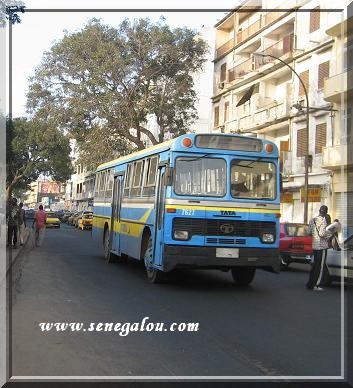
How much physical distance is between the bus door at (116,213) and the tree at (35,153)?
1032 centimetres

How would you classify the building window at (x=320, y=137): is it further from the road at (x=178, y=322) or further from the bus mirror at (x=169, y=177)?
the bus mirror at (x=169, y=177)

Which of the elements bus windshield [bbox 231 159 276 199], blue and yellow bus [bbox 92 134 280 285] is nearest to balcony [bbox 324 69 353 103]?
bus windshield [bbox 231 159 276 199]

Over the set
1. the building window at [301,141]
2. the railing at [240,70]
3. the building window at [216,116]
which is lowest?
the building window at [301,141]

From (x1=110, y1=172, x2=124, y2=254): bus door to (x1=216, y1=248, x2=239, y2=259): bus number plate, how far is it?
197 inches

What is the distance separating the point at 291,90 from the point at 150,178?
24015mm

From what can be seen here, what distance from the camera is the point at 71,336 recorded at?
6.77 m

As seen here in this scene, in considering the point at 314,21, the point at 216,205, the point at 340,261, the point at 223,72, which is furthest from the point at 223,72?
the point at 216,205

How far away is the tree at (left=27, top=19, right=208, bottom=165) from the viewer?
33125 mm

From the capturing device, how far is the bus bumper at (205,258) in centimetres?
1038

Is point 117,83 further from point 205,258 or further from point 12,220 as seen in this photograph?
point 205,258

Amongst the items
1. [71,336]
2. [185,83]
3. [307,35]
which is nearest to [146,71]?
[185,83]

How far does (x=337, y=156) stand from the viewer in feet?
91.0

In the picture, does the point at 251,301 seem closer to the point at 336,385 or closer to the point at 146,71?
the point at 336,385

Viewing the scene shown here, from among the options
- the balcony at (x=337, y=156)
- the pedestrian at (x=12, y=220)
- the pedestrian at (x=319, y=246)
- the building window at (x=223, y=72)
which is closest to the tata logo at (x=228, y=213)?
the pedestrian at (x=319, y=246)
